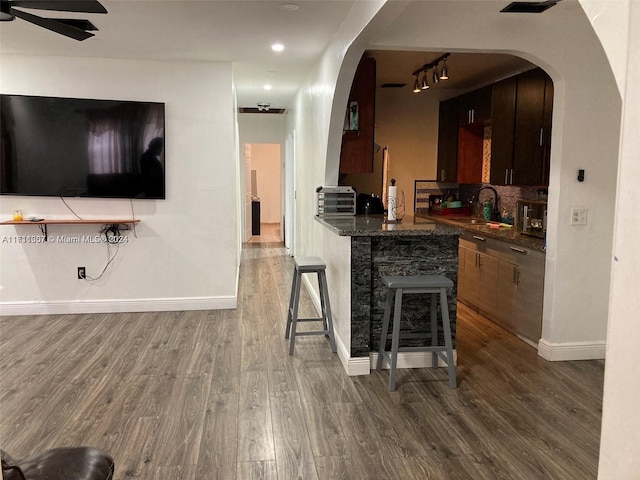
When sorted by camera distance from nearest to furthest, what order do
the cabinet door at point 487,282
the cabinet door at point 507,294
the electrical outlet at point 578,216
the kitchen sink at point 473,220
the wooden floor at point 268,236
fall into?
the electrical outlet at point 578,216 < the cabinet door at point 507,294 < the cabinet door at point 487,282 < the kitchen sink at point 473,220 < the wooden floor at point 268,236

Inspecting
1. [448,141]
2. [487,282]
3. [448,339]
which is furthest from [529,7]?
[448,141]

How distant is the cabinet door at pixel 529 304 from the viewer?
3932 mm

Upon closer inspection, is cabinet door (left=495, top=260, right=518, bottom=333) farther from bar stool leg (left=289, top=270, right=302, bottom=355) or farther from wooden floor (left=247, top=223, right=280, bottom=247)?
wooden floor (left=247, top=223, right=280, bottom=247)

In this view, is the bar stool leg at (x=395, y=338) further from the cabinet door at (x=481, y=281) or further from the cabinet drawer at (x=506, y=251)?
the cabinet door at (x=481, y=281)

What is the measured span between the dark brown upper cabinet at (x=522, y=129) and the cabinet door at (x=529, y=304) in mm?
933

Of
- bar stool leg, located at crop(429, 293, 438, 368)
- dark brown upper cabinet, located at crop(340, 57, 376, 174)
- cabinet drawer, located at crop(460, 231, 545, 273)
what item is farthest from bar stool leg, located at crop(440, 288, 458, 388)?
dark brown upper cabinet, located at crop(340, 57, 376, 174)

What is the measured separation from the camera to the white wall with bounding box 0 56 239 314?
483 centimetres

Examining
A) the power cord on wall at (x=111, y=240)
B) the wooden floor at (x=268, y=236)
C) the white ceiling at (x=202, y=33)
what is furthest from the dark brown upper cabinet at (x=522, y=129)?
the wooden floor at (x=268, y=236)

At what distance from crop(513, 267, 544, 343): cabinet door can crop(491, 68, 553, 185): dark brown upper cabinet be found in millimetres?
933

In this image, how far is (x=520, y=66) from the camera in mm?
4859

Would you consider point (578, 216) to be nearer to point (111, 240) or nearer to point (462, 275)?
point (462, 275)

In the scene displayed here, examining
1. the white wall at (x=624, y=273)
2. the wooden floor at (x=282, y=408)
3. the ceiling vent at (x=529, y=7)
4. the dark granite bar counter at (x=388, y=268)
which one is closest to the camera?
the white wall at (x=624, y=273)

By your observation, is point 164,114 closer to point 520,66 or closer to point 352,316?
point 352,316

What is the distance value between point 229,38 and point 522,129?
2759mm
